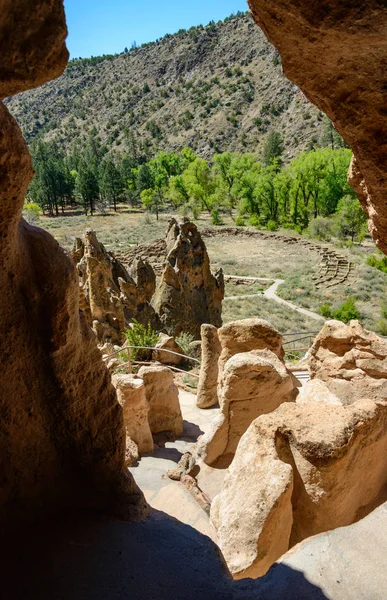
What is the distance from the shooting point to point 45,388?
3.70 meters

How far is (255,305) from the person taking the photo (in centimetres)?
2655

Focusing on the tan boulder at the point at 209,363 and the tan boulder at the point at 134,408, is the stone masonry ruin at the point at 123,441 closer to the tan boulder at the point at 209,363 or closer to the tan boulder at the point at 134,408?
the tan boulder at the point at 134,408

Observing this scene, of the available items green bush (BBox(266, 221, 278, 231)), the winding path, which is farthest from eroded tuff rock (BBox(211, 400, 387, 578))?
green bush (BBox(266, 221, 278, 231))

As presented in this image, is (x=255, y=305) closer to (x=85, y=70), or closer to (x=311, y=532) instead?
(x=311, y=532)

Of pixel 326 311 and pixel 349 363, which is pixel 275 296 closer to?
pixel 326 311

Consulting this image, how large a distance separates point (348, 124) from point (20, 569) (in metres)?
3.89

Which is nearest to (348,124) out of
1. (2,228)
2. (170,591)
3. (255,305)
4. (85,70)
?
(2,228)

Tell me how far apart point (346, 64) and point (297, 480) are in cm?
358

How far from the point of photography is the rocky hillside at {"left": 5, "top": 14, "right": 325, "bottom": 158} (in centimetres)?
8456

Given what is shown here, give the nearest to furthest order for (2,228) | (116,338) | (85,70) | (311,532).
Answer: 1. (2,228)
2. (311,532)
3. (116,338)
4. (85,70)

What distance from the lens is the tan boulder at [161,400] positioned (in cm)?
852

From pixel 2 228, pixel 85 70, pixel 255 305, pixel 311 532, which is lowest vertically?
pixel 255 305

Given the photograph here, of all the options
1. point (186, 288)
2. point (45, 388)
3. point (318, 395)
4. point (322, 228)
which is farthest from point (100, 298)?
point (322, 228)

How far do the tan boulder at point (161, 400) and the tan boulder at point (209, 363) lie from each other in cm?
117
